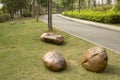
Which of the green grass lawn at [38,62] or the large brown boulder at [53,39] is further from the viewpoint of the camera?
the large brown boulder at [53,39]

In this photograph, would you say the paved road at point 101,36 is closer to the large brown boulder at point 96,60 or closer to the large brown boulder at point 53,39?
the large brown boulder at point 53,39

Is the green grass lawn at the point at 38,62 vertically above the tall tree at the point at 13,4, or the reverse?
the tall tree at the point at 13,4

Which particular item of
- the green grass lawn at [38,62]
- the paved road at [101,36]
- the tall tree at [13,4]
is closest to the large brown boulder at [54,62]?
the green grass lawn at [38,62]

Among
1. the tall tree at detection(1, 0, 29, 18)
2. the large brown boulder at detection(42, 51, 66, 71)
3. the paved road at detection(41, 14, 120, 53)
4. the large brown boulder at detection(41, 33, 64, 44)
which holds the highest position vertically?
the tall tree at detection(1, 0, 29, 18)

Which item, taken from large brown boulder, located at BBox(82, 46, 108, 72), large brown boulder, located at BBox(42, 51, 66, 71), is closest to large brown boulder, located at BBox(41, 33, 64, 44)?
large brown boulder, located at BBox(42, 51, 66, 71)

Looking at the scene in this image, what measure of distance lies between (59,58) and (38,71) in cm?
83

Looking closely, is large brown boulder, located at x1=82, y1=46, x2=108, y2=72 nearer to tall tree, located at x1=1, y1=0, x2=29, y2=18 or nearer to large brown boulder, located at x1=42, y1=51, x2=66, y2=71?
large brown boulder, located at x1=42, y1=51, x2=66, y2=71

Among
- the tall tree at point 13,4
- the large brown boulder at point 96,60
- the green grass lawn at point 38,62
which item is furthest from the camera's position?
the tall tree at point 13,4

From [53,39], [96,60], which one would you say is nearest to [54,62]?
[96,60]

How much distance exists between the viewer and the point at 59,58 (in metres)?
8.64

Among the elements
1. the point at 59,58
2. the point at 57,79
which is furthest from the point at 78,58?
the point at 57,79

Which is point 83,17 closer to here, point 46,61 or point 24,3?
point 24,3

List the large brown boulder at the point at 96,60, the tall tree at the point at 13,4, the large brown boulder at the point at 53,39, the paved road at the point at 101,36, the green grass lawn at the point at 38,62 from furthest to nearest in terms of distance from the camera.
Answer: the tall tree at the point at 13,4 < the paved road at the point at 101,36 < the large brown boulder at the point at 53,39 < the large brown boulder at the point at 96,60 < the green grass lawn at the point at 38,62

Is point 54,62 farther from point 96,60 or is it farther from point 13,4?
point 13,4
